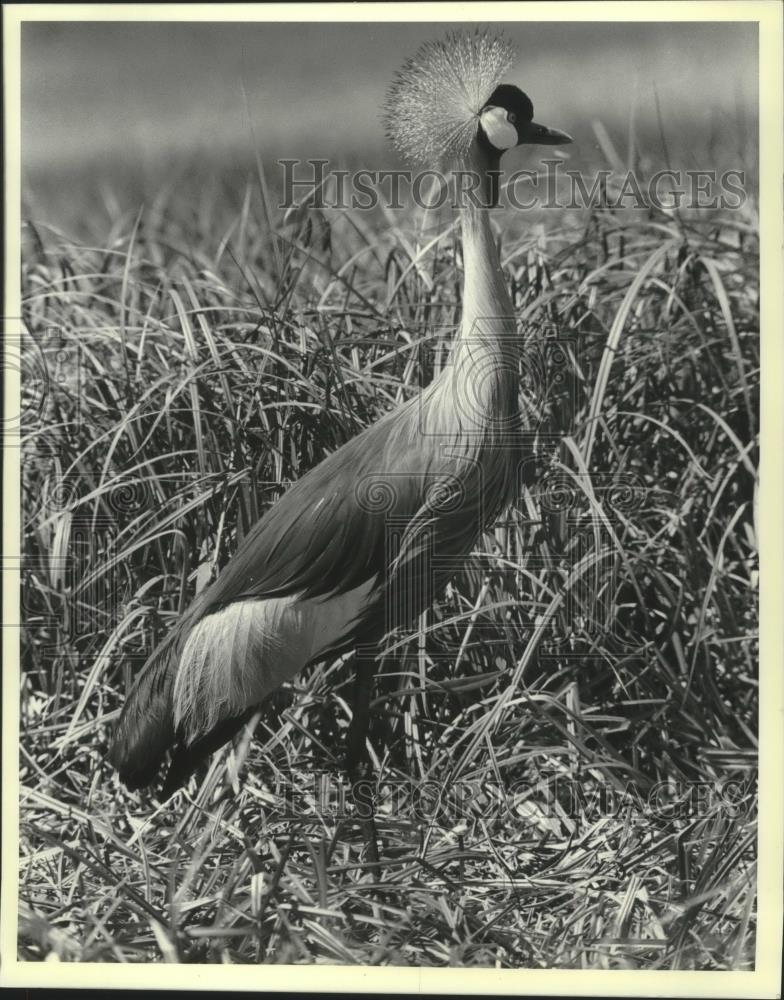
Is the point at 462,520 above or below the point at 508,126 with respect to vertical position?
below

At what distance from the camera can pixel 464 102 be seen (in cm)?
235

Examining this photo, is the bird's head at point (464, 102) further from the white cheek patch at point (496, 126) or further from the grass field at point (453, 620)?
the grass field at point (453, 620)

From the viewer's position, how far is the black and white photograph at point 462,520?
239 cm

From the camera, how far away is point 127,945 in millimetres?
2434

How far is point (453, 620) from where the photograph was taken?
2.41 metres

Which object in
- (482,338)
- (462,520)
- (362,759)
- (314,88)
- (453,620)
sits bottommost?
(362,759)

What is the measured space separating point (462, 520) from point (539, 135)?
0.80 meters

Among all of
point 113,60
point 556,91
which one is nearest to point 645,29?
point 556,91

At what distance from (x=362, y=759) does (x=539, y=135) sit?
1344 millimetres

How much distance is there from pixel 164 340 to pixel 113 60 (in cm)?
59

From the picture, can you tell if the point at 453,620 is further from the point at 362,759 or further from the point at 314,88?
the point at 314,88

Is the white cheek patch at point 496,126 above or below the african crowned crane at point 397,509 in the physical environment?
above

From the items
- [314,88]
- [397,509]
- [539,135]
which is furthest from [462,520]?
[314,88]

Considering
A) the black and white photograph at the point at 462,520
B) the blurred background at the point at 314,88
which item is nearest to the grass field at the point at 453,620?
the black and white photograph at the point at 462,520
